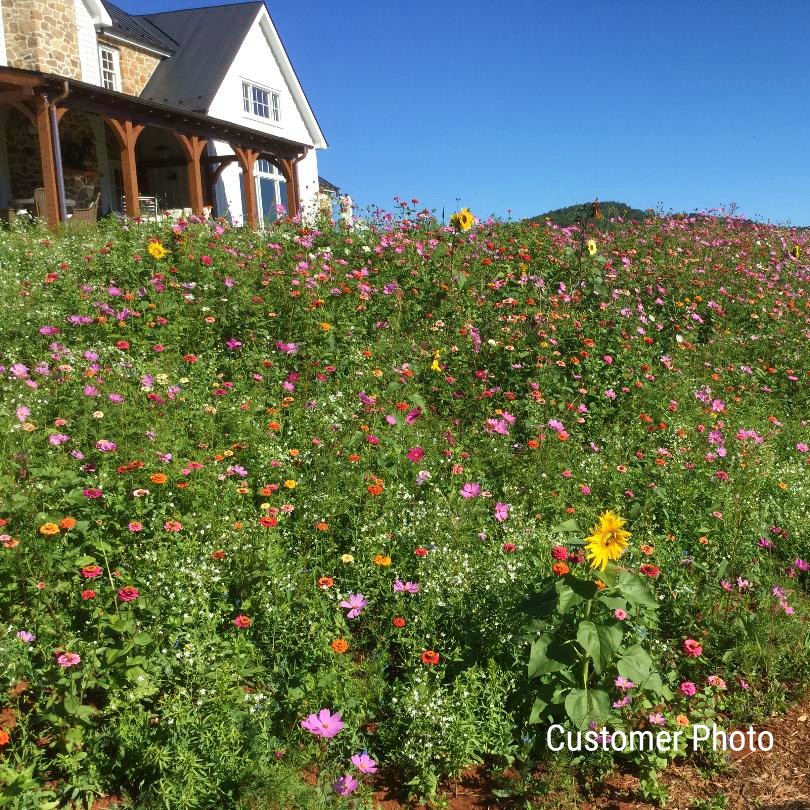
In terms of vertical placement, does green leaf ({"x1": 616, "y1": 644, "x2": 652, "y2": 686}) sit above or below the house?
below

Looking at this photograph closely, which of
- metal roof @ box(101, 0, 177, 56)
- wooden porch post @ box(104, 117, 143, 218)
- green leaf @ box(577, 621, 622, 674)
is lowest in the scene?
green leaf @ box(577, 621, 622, 674)

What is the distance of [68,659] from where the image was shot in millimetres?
2393

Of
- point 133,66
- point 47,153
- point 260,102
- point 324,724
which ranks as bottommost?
point 324,724

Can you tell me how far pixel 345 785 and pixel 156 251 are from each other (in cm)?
477

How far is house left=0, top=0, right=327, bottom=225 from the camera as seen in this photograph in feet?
46.8

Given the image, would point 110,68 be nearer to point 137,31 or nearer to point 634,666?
point 137,31

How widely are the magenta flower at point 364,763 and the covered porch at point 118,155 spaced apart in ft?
30.6

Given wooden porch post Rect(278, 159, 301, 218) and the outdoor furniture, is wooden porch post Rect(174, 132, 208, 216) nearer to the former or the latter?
the outdoor furniture

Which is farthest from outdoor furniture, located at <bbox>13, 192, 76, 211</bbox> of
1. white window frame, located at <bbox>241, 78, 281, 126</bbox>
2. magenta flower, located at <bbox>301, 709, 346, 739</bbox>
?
magenta flower, located at <bbox>301, 709, 346, 739</bbox>

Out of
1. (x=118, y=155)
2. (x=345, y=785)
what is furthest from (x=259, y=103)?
(x=345, y=785)

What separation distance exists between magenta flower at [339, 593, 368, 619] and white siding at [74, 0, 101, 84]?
57.7ft

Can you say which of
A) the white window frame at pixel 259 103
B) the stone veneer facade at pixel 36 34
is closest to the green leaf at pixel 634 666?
the stone veneer facade at pixel 36 34

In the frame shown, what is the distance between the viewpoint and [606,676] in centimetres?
269

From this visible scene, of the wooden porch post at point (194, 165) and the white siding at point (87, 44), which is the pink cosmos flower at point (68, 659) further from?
the white siding at point (87, 44)
